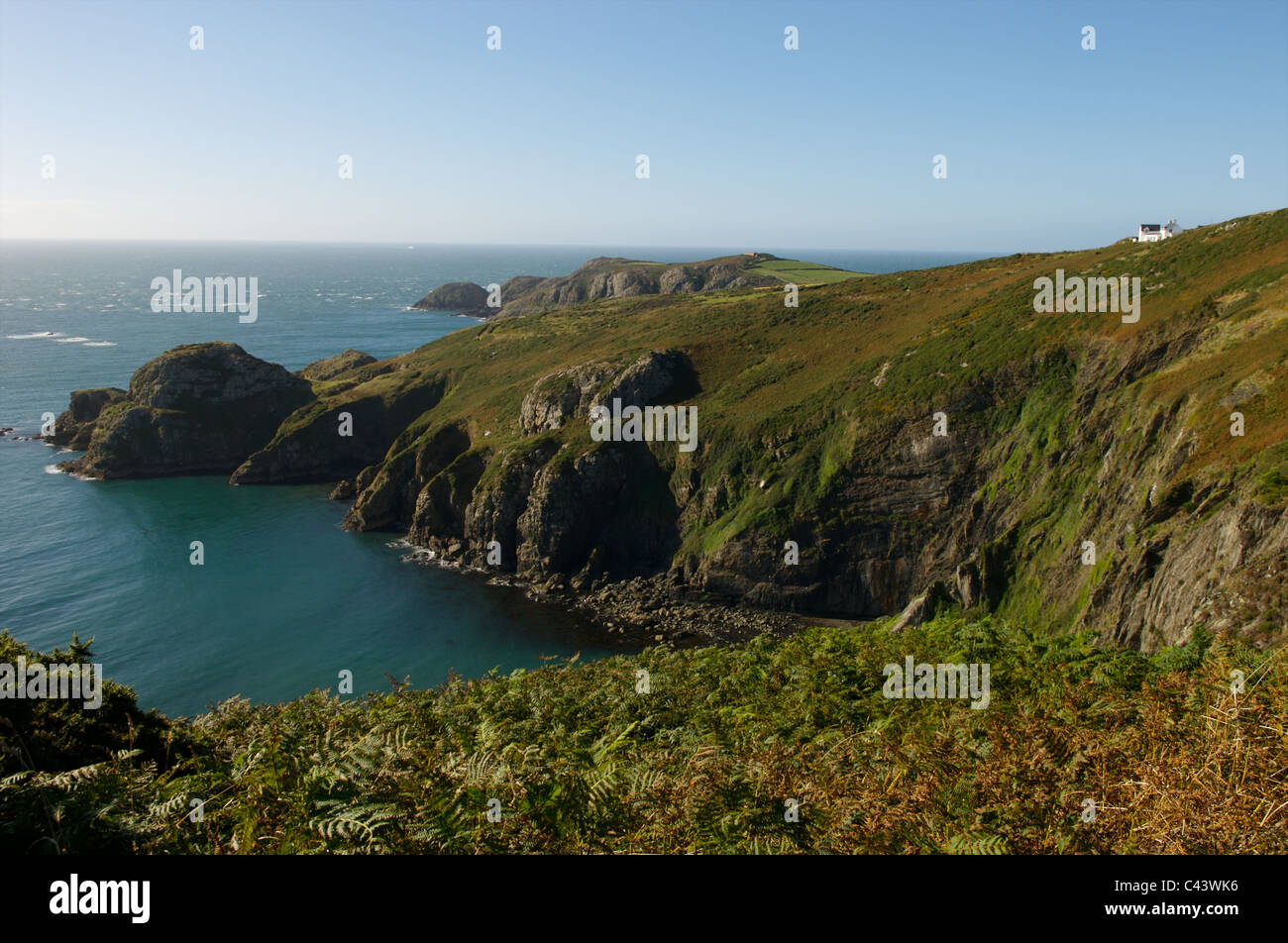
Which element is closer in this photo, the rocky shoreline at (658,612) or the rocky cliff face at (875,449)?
the rocky cliff face at (875,449)

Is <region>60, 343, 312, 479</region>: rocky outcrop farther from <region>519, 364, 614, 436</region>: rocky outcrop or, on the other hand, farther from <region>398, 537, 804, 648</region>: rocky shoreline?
<region>398, 537, 804, 648</region>: rocky shoreline

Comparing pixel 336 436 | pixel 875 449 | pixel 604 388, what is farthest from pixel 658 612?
pixel 336 436

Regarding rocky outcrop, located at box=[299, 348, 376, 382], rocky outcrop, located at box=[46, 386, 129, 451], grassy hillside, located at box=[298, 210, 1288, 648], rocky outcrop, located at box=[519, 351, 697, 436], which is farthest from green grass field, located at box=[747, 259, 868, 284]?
rocky outcrop, located at box=[46, 386, 129, 451]

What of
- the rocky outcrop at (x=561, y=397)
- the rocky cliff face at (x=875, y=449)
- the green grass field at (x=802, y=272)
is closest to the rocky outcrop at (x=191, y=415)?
the rocky cliff face at (x=875, y=449)

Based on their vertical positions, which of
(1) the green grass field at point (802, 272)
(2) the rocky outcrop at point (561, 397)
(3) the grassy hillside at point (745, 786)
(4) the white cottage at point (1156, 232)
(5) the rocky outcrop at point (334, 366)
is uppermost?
(1) the green grass field at point (802, 272)

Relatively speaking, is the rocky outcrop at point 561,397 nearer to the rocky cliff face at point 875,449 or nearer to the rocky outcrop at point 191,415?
the rocky cliff face at point 875,449
